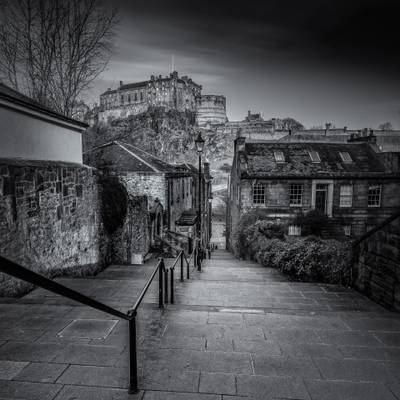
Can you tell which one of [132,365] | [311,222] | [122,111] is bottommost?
[311,222]

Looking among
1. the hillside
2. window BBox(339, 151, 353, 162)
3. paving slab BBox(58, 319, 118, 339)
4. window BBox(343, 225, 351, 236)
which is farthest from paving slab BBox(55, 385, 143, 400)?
the hillside

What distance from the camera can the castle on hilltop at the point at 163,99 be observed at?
80625mm

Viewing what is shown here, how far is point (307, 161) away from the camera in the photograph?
21.7 meters

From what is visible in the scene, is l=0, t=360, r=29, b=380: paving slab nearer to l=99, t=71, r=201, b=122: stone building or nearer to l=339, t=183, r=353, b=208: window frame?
l=339, t=183, r=353, b=208: window frame

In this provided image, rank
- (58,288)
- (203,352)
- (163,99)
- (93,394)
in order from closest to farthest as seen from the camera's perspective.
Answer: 1. (58,288)
2. (93,394)
3. (203,352)
4. (163,99)

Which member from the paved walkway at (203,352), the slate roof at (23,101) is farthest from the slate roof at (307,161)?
the paved walkway at (203,352)

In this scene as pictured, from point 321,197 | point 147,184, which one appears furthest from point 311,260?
point 321,197

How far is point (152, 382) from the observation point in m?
2.80

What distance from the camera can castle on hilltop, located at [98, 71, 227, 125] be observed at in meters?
80.6

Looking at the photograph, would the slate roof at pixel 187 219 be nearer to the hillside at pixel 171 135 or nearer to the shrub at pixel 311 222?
the shrub at pixel 311 222

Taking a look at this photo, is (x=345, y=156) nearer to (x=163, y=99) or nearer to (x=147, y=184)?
(x=147, y=184)

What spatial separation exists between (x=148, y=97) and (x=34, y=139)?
79731 mm

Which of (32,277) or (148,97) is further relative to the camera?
(148,97)

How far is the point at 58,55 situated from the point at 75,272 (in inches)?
421
